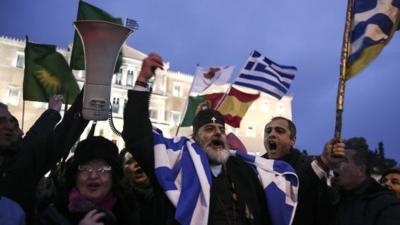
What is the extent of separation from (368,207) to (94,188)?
2.49m

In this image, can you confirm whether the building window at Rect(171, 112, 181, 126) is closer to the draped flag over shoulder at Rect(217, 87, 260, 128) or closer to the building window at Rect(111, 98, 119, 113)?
the building window at Rect(111, 98, 119, 113)

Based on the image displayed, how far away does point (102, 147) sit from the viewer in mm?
3303

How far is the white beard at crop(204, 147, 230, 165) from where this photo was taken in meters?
3.78

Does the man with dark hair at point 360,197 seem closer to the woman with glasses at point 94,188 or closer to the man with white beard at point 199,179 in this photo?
the man with white beard at point 199,179

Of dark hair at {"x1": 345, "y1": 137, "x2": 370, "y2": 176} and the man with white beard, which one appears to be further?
dark hair at {"x1": 345, "y1": 137, "x2": 370, "y2": 176}

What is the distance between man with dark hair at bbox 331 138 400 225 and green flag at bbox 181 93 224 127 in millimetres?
10275

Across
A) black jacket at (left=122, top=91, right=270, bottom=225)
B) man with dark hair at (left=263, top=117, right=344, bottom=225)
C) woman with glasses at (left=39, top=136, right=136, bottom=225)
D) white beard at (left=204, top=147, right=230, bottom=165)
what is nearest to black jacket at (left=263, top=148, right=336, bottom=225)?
man with dark hair at (left=263, top=117, right=344, bottom=225)

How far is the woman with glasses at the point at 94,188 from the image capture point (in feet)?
9.79

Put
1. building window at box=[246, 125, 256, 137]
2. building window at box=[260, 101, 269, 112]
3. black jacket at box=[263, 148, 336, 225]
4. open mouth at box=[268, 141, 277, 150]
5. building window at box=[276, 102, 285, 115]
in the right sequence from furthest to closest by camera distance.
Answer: building window at box=[276, 102, 285, 115]
building window at box=[260, 101, 269, 112]
building window at box=[246, 125, 256, 137]
open mouth at box=[268, 141, 277, 150]
black jacket at box=[263, 148, 336, 225]

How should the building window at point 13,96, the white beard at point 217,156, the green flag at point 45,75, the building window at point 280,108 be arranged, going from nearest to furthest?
the white beard at point 217,156, the green flag at point 45,75, the building window at point 13,96, the building window at point 280,108

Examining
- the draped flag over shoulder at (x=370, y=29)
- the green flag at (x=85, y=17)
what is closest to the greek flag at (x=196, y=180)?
the draped flag over shoulder at (x=370, y=29)

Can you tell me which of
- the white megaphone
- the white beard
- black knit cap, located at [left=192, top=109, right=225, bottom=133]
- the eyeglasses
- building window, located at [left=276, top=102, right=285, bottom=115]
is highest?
building window, located at [left=276, top=102, right=285, bottom=115]

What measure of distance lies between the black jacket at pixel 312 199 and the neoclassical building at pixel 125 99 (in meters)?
30.9

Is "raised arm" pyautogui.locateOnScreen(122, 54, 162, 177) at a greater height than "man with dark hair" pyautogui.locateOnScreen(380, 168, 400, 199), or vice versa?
"raised arm" pyautogui.locateOnScreen(122, 54, 162, 177)
